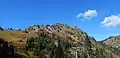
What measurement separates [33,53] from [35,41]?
13859 millimetres

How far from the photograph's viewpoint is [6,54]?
328ft

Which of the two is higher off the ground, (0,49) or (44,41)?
(44,41)

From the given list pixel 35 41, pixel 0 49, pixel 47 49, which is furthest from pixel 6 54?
pixel 35 41

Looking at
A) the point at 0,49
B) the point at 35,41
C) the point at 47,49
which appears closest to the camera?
the point at 0,49

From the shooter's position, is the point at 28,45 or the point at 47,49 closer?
the point at 47,49

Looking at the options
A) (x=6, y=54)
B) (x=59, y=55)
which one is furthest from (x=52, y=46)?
(x=6, y=54)

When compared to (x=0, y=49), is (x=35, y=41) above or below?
above

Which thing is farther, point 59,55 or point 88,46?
point 88,46

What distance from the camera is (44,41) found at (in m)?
190

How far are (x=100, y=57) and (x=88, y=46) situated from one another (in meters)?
11.5

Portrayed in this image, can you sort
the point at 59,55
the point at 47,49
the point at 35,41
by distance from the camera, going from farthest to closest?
1. the point at 35,41
2. the point at 47,49
3. the point at 59,55

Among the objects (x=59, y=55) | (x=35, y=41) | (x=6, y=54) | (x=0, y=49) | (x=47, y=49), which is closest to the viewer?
(x=0, y=49)

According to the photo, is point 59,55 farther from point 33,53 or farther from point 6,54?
point 6,54

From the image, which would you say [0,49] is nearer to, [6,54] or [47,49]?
[6,54]
